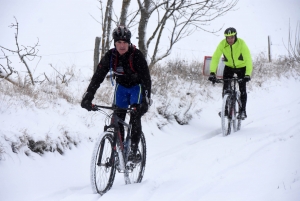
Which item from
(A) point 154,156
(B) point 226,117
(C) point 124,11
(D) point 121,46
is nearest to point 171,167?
(A) point 154,156

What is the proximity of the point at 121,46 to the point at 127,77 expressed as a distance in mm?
481

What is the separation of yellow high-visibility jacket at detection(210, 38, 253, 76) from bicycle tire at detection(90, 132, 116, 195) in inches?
171

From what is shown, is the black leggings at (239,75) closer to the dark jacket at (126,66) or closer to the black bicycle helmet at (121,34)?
the dark jacket at (126,66)

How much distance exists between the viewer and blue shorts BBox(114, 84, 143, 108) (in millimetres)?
4750

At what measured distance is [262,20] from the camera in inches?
1949

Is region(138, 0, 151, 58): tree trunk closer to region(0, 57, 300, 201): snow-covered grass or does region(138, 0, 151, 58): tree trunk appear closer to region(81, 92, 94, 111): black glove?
region(0, 57, 300, 201): snow-covered grass

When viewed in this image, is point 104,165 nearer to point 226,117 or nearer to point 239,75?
point 226,117

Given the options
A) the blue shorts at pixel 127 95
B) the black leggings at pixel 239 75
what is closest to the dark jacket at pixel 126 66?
the blue shorts at pixel 127 95

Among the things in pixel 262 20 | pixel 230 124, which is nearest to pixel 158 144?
pixel 230 124

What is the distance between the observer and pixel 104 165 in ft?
14.3

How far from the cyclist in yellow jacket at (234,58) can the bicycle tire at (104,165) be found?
3950 mm

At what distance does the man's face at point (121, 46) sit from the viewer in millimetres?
4410

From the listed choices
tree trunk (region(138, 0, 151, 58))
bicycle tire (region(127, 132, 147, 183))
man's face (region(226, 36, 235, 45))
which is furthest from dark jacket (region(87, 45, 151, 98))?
tree trunk (region(138, 0, 151, 58))

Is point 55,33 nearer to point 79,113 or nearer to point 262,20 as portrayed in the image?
point 262,20
